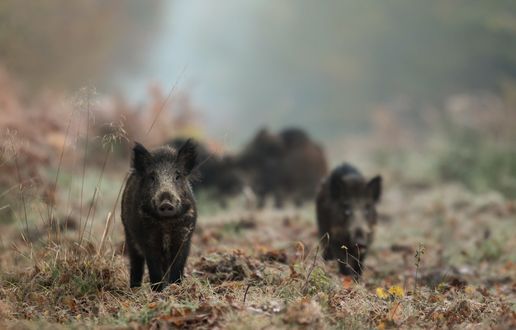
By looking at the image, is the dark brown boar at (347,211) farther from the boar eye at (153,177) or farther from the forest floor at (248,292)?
the boar eye at (153,177)

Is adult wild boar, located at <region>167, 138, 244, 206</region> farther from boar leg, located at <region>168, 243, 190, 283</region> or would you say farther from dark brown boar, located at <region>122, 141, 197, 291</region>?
boar leg, located at <region>168, 243, 190, 283</region>

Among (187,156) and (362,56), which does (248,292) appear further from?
(362,56)

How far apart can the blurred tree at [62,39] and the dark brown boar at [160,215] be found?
31.4ft

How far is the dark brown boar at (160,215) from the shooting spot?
19.8 ft

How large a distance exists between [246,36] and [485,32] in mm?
29430

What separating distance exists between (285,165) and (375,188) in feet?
18.4

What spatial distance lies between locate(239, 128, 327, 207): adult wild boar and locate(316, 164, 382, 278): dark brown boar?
498cm

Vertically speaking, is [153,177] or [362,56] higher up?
[362,56]

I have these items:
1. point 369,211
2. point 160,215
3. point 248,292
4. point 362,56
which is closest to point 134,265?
point 160,215

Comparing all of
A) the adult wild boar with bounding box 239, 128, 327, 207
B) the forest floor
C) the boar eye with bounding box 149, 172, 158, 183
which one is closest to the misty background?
the boar eye with bounding box 149, 172, 158, 183

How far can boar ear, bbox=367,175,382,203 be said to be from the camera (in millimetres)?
8953

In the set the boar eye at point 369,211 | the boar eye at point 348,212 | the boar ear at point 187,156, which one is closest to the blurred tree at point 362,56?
the boar eye at point 369,211

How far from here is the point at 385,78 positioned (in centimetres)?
4347

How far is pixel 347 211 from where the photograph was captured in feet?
28.4
